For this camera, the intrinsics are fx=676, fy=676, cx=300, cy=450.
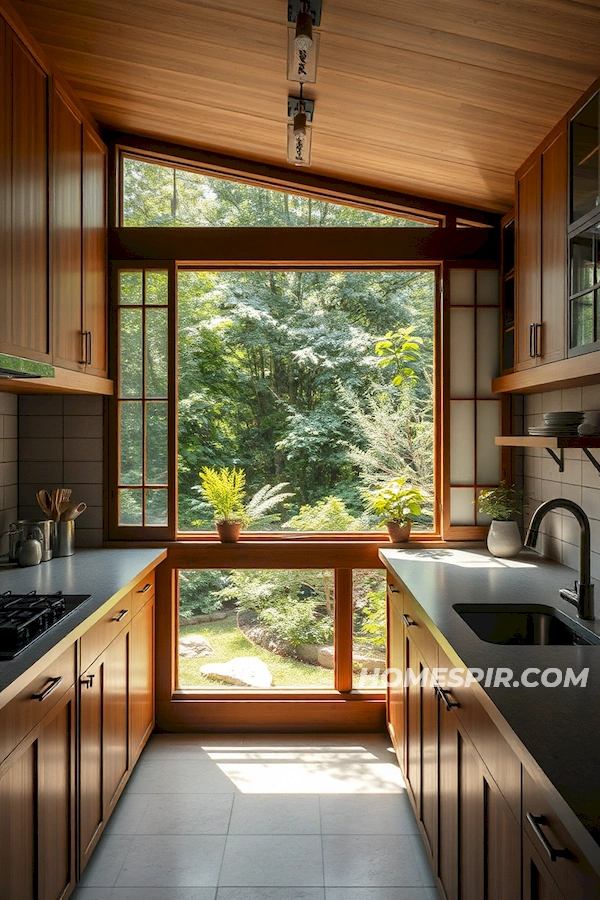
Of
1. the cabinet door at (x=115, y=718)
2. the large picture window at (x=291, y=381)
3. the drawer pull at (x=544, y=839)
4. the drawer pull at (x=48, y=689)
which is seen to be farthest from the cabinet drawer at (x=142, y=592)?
the large picture window at (x=291, y=381)

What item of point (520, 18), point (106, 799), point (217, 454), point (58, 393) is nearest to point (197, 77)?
point (520, 18)

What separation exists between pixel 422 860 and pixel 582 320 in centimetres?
194

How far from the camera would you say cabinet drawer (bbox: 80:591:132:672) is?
2.16 metres

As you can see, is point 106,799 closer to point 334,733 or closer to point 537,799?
point 334,733

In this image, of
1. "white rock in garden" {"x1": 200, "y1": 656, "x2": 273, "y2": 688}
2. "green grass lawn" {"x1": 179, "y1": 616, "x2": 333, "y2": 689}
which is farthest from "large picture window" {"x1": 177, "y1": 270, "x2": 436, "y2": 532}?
"white rock in garden" {"x1": 200, "y1": 656, "x2": 273, "y2": 688}

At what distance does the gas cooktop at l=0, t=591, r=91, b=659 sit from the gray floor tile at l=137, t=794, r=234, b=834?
102cm

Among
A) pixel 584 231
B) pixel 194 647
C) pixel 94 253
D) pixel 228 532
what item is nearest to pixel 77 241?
pixel 94 253

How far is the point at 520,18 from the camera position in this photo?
74.5 inches

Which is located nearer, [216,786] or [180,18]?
[180,18]

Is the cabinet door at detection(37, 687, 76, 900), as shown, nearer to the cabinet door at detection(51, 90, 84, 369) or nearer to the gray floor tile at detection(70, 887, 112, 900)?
the gray floor tile at detection(70, 887, 112, 900)

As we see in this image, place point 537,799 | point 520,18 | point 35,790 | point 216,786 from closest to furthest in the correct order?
1. point 537,799
2. point 35,790
3. point 520,18
4. point 216,786

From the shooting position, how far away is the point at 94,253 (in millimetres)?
3156

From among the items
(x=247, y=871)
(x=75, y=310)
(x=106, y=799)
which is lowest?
(x=247, y=871)

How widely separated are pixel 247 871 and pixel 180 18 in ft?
9.58
